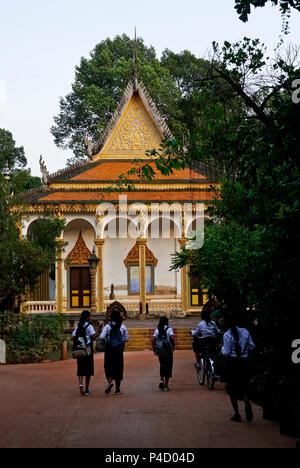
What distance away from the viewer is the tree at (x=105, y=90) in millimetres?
43531

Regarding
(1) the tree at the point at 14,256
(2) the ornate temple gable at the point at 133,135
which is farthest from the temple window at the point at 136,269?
(1) the tree at the point at 14,256

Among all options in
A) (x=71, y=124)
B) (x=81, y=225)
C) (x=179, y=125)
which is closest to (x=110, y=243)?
(x=81, y=225)

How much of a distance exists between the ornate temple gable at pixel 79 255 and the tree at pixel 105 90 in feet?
46.7

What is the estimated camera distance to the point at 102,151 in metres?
31.5

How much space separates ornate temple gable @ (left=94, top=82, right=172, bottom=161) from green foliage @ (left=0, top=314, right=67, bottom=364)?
13.0 metres

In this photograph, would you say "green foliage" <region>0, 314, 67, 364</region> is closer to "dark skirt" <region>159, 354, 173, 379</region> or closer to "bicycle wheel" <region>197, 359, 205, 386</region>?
"bicycle wheel" <region>197, 359, 205, 386</region>

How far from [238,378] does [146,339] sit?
15199mm


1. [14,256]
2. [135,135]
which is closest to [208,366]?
[14,256]

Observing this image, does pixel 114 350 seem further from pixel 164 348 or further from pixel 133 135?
pixel 133 135

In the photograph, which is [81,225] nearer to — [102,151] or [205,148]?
[102,151]

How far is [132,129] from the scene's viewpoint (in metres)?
31.8

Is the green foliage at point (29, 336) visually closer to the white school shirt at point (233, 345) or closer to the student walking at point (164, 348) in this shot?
the student walking at point (164, 348)

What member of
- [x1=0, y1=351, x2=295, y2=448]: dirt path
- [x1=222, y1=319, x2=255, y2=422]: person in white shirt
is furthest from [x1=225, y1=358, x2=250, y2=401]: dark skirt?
[x1=0, y1=351, x2=295, y2=448]: dirt path

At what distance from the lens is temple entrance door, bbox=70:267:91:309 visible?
1212 inches
